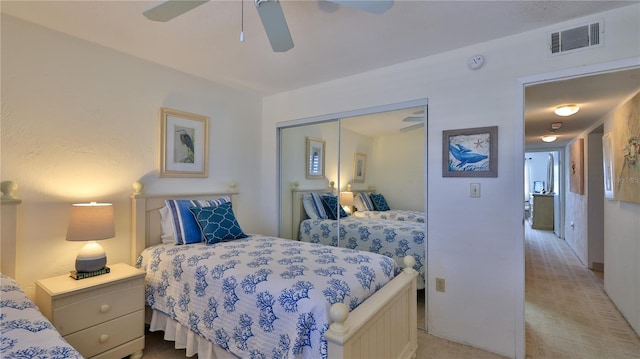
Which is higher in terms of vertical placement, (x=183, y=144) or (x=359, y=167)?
(x=183, y=144)

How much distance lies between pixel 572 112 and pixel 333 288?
3359mm

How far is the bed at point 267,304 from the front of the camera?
141 centimetres

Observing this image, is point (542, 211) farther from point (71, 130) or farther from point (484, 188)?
point (71, 130)

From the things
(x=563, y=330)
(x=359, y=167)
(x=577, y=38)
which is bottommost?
(x=563, y=330)

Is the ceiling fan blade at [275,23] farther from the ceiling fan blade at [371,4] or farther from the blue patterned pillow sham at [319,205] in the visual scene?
the blue patterned pillow sham at [319,205]

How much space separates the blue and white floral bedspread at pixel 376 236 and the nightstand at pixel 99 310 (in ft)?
5.84

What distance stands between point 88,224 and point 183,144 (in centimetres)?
115

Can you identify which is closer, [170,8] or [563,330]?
[170,8]

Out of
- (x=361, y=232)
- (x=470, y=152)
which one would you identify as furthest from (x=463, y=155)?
(x=361, y=232)

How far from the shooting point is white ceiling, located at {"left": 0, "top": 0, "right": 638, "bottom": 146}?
1853 mm

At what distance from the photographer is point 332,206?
3.28m

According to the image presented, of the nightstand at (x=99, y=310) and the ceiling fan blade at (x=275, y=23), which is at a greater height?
the ceiling fan blade at (x=275, y=23)

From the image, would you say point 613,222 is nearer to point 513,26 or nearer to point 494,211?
point 494,211

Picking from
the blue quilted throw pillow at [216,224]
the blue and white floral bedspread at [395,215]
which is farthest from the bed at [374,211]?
the blue quilted throw pillow at [216,224]
